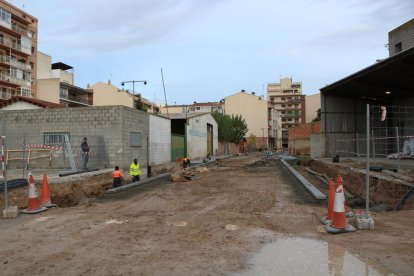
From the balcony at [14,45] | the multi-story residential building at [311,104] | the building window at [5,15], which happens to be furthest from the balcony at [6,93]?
the multi-story residential building at [311,104]

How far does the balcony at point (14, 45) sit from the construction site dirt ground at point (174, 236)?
5795 centimetres

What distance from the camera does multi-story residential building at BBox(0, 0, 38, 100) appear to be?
59719 millimetres

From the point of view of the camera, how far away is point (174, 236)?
7.05m

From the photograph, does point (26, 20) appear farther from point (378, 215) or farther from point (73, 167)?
point (378, 215)

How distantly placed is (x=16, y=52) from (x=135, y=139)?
48.1 meters

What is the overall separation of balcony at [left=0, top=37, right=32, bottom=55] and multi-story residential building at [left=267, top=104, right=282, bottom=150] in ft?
204

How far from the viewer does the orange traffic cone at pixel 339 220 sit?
7.12 metres

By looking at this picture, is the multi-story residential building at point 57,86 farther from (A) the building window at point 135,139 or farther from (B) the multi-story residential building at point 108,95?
(A) the building window at point 135,139

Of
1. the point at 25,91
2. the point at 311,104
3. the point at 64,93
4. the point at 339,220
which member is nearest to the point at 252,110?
the point at 311,104

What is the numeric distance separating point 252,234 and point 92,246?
2.75 m

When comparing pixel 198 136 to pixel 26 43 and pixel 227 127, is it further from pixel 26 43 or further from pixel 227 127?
pixel 26 43

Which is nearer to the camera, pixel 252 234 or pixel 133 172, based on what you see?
pixel 252 234

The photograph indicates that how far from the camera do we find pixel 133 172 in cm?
1662

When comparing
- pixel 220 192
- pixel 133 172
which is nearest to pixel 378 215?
pixel 220 192
